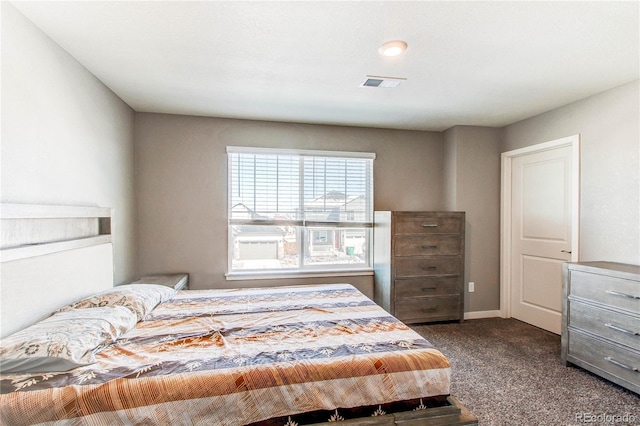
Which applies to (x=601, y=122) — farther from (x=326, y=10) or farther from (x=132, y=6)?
(x=132, y=6)

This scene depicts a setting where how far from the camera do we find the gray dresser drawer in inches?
140

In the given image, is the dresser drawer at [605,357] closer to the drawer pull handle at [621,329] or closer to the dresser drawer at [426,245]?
the drawer pull handle at [621,329]

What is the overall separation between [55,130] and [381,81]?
2.38m

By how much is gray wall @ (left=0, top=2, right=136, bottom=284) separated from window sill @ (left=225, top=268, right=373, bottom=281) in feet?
3.71

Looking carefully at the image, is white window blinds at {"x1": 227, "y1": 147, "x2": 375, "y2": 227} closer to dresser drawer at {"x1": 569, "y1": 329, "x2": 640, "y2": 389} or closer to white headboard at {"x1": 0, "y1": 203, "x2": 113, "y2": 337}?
white headboard at {"x1": 0, "y1": 203, "x2": 113, "y2": 337}

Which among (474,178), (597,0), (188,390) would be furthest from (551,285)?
(188,390)

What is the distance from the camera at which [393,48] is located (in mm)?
2033

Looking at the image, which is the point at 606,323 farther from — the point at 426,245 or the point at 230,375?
the point at 230,375

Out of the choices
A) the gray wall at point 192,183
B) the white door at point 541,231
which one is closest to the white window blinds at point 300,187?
the gray wall at point 192,183

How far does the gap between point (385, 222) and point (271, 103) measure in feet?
6.00

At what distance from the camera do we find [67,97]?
7.13 feet

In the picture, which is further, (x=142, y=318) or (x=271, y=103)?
(x=271, y=103)

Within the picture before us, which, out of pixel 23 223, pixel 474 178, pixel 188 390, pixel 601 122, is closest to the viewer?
pixel 188 390

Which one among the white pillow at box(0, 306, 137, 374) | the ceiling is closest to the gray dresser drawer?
the ceiling
